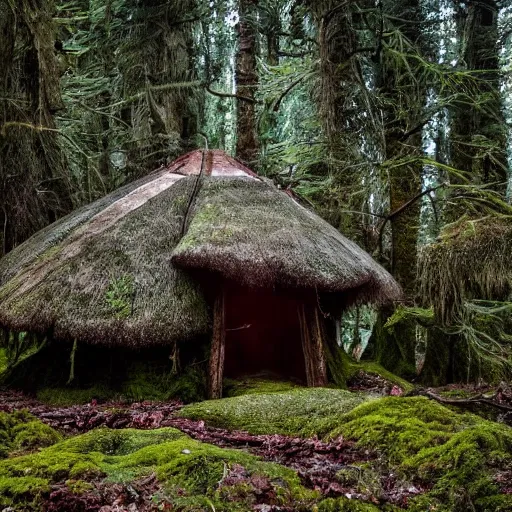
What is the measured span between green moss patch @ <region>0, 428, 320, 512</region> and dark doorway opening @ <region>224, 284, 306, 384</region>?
19.9 feet

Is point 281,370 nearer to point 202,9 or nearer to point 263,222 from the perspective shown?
point 263,222

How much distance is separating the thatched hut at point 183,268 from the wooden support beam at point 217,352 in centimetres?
1

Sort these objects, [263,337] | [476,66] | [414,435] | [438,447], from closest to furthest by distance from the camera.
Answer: [438,447] < [414,435] < [263,337] < [476,66]

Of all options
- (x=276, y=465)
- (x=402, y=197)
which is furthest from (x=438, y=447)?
(x=402, y=197)

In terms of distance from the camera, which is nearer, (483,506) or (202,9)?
(483,506)

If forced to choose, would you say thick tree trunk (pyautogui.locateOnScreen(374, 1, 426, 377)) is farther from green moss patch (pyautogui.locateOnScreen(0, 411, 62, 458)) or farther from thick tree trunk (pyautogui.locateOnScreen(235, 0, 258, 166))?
green moss patch (pyautogui.locateOnScreen(0, 411, 62, 458))

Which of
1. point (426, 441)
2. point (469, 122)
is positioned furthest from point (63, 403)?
point (469, 122)

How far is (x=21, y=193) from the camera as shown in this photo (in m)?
8.89

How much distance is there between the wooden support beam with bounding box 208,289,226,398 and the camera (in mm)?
7570

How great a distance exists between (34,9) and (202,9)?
465 cm

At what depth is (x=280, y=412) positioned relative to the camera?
5.35 meters

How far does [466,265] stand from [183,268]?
4.44m

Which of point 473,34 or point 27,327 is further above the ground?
point 473,34

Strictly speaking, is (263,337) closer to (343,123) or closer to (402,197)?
(402,197)
